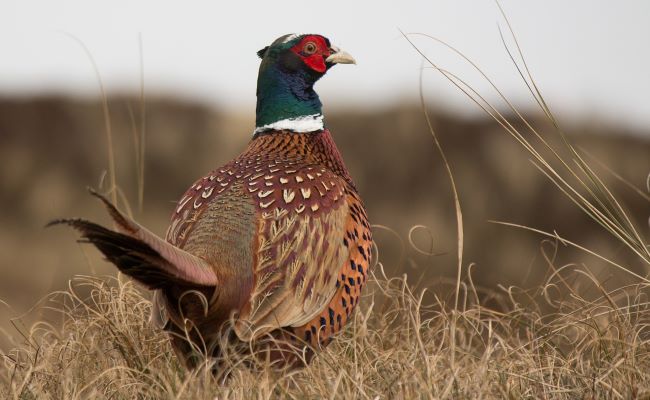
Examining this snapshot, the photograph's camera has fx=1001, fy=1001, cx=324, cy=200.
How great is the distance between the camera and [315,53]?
13.4ft

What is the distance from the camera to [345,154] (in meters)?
10.2

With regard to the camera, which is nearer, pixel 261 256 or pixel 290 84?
pixel 261 256

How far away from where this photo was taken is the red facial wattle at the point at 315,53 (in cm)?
405

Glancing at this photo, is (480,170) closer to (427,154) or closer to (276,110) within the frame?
(427,154)

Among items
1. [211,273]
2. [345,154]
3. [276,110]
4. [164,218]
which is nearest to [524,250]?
[345,154]

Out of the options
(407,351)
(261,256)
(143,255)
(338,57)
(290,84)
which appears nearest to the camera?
(143,255)

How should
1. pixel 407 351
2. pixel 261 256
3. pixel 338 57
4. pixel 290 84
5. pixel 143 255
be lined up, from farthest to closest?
1. pixel 338 57
2. pixel 290 84
3. pixel 407 351
4. pixel 261 256
5. pixel 143 255

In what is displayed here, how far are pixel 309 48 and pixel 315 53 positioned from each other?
32 millimetres

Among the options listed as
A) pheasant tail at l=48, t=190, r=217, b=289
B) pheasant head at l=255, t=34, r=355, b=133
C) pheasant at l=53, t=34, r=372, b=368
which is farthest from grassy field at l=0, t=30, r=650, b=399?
pheasant head at l=255, t=34, r=355, b=133

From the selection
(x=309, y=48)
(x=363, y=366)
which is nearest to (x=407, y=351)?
(x=363, y=366)

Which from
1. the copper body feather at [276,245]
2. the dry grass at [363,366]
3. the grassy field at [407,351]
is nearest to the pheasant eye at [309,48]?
the copper body feather at [276,245]

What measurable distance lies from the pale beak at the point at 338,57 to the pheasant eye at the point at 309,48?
75 millimetres

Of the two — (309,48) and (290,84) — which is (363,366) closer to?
(290,84)

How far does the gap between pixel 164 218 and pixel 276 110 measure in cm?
643
